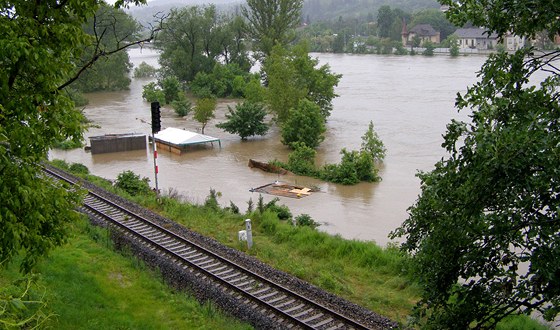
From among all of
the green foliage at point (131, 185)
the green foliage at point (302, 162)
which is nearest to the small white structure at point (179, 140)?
the green foliage at point (302, 162)

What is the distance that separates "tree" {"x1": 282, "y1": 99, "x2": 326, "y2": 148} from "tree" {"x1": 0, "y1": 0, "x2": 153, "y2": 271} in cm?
2866

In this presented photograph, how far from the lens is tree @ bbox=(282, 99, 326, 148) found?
3681 centimetres

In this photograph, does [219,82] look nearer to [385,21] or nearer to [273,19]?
[273,19]

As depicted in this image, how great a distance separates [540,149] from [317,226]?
16.3 m

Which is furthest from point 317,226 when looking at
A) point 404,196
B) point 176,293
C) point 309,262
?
point 176,293

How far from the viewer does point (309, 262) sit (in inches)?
638

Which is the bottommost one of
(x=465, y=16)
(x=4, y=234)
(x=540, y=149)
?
(x=4, y=234)

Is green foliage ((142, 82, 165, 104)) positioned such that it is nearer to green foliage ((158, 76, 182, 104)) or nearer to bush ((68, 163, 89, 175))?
green foliage ((158, 76, 182, 104))

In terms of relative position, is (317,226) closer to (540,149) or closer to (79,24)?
(79,24)

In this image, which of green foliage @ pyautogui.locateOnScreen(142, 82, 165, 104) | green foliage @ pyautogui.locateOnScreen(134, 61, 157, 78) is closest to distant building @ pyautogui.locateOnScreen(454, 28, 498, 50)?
green foliage @ pyautogui.locateOnScreen(134, 61, 157, 78)

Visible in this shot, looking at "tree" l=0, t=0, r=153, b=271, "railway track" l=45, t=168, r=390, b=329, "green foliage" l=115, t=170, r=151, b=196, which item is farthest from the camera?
"green foliage" l=115, t=170, r=151, b=196

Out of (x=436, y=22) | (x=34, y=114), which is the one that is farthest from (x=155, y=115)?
(x=436, y=22)

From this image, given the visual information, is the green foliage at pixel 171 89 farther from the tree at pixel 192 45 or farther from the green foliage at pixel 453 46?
the green foliage at pixel 453 46

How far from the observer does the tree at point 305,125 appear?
121ft
